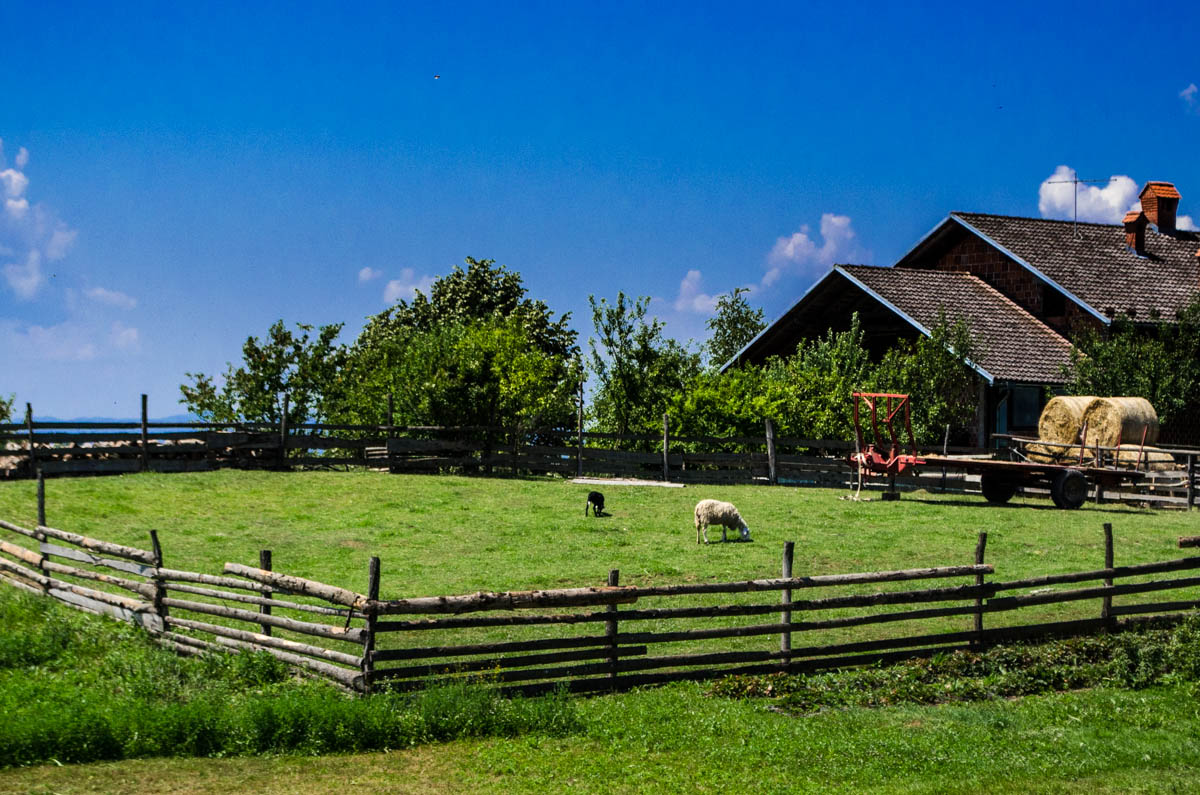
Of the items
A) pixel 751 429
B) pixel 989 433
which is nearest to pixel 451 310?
pixel 751 429

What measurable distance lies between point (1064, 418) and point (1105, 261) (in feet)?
43.7

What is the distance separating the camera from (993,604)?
1491 centimetres

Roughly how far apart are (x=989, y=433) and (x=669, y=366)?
36.7ft

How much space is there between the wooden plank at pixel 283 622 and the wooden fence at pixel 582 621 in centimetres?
2

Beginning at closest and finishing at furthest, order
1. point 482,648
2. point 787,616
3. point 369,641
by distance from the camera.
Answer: point 369,641, point 482,648, point 787,616

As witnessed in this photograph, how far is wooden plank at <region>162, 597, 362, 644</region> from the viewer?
38.5 feet

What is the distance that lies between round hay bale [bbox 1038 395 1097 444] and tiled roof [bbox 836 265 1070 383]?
110 inches

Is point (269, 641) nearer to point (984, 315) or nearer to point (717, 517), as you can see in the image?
point (717, 517)

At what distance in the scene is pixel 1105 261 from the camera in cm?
4506

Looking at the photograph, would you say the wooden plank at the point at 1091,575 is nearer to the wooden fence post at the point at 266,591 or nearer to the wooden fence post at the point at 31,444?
the wooden fence post at the point at 266,591

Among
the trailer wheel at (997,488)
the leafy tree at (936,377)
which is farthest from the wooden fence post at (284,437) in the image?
the trailer wheel at (997,488)

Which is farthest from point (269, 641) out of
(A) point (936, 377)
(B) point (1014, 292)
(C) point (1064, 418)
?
(B) point (1014, 292)

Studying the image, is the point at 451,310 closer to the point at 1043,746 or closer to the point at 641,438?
the point at 641,438

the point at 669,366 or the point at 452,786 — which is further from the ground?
the point at 669,366
